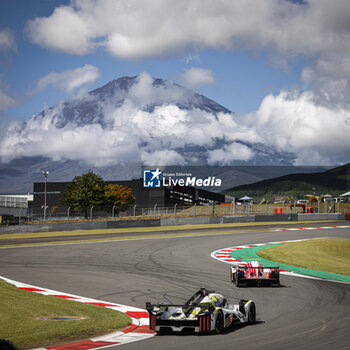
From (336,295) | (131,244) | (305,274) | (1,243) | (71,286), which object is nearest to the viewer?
(336,295)

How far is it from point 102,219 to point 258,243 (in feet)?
71.9

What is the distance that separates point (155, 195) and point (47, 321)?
102768mm

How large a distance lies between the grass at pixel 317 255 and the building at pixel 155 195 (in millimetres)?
76783

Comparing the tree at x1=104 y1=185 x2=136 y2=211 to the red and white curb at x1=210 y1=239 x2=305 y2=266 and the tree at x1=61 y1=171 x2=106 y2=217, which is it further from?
the red and white curb at x1=210 y1=239 x2=305 y2=266

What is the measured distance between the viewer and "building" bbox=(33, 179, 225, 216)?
112m

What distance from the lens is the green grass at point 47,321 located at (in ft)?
30.1

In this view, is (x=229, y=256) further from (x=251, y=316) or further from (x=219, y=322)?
(x=219, y=322)

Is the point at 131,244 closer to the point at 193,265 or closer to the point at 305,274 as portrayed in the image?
the point at 193,265

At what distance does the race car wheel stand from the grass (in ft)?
38.7

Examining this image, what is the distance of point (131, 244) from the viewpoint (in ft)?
108

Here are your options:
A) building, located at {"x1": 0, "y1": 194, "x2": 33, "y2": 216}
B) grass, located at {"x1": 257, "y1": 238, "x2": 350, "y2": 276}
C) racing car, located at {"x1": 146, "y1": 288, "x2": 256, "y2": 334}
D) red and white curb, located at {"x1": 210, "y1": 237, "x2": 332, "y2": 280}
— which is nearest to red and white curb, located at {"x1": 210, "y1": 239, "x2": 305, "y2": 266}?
red and white curb, located at {"x1": 210, "y1": 237, "x2": 332, "y2": 280}

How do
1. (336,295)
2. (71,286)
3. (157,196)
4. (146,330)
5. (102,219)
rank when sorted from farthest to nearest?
(157,196) → (102,219) → (71,286) → (336,295) → (146,330)

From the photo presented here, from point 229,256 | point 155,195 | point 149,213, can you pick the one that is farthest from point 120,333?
point 155,195

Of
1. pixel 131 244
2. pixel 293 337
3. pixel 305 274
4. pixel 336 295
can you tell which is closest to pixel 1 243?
pixel 131 244
